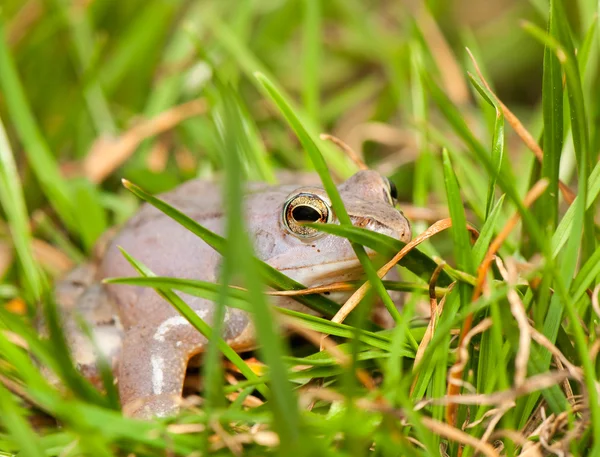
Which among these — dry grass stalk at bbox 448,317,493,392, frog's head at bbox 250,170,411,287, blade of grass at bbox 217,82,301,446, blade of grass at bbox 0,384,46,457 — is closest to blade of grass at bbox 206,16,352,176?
frog's head at bbox 250,170,411,287

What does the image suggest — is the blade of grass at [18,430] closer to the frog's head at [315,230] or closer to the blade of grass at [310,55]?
the frog's head at [315,230]

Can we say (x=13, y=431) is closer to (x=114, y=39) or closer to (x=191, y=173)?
(x=191, y=173)

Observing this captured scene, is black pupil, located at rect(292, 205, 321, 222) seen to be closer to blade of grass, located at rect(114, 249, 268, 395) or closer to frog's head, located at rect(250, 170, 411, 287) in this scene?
frog's head, located at rect(250, 170, 411, 287)

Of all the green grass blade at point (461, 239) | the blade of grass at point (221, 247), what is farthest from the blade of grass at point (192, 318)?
the green grass blade at point (461, 239)

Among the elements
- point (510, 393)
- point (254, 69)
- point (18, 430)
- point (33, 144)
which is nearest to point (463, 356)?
point (510, 393)

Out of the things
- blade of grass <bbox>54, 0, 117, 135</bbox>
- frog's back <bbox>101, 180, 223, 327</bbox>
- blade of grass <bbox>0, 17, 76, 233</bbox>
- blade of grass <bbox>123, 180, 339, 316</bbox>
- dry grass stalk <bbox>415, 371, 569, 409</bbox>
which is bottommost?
dry grass stalk <bbox>415, 371, 569, 409</bbox>

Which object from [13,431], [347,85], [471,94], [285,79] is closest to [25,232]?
[13,431]
